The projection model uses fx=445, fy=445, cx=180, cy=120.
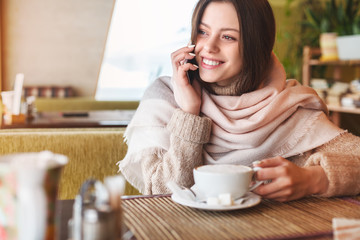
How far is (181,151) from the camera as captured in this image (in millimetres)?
1252

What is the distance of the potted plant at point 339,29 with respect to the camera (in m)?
3.43

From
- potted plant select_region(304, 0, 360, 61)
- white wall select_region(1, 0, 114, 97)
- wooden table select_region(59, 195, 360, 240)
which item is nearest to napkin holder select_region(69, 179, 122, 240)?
wooden table select_region(59, 195, 360, 240)

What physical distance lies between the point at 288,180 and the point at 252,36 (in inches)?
20.3

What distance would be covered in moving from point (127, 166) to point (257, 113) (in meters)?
0.43

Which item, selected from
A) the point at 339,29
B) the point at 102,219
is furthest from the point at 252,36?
the point at 339,29

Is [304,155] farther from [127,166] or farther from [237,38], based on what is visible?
[127,166]

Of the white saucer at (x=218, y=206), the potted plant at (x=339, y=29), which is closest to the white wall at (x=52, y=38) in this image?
the potted plant at (x=339, y=29)

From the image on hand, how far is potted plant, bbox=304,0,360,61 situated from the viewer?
11.3ft

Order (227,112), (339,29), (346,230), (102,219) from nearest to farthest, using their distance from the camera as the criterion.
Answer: (102,219) < (346,230) < (227,112) < (339,29)

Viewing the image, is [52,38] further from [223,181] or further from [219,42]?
[223,181]

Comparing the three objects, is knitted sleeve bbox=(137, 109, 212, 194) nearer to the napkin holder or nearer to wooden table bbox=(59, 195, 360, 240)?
wooden table bbox=(59, 195, 360, 240)

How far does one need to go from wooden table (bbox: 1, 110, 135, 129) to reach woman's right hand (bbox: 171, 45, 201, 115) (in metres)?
0.77

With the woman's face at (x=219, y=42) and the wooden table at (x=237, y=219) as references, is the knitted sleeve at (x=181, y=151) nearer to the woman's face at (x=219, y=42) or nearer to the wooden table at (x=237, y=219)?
the woman's face at (x=219, y=42)

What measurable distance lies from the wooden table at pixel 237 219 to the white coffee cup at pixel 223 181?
40 millimetres
